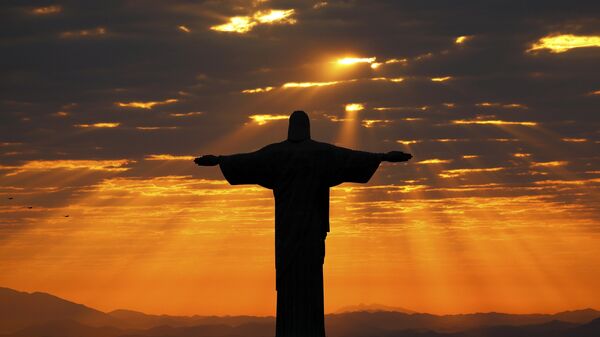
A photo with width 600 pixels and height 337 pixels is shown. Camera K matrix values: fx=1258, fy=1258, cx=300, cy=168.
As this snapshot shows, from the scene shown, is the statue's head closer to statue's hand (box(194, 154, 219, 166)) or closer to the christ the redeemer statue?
the christ the redeemer statue

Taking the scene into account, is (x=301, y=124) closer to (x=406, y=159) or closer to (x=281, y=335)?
(x=406, y=159)

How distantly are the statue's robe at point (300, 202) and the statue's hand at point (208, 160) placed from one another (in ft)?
0.66

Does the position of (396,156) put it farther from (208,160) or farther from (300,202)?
(208,160)

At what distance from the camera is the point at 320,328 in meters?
34.3

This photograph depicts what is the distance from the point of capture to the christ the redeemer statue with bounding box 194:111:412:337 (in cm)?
3431

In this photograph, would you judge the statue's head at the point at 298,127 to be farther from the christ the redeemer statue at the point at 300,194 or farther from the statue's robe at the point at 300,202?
the statue's robe at the point at 300,202

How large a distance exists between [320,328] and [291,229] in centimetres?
281

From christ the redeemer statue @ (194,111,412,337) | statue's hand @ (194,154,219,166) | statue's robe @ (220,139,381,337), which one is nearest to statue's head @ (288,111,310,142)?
christ the redeemer statue @ (194,111,412,337)

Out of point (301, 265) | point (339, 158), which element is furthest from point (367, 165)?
point (301, 265)

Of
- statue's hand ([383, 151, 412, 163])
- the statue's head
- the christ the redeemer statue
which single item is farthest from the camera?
the statue's head

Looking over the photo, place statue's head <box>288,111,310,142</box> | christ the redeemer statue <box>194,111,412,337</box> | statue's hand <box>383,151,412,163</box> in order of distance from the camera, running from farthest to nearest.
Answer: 1. statue's head <box>288,111,310,142</box>
2. christ the redeemer statue <box>194,111,412,337</box>
3. statue's hand <box>383,151,412,163</box>

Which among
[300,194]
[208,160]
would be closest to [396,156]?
[300,194]

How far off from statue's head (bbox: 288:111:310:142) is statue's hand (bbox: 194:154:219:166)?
216 cm

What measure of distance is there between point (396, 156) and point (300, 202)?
9.65 ft
